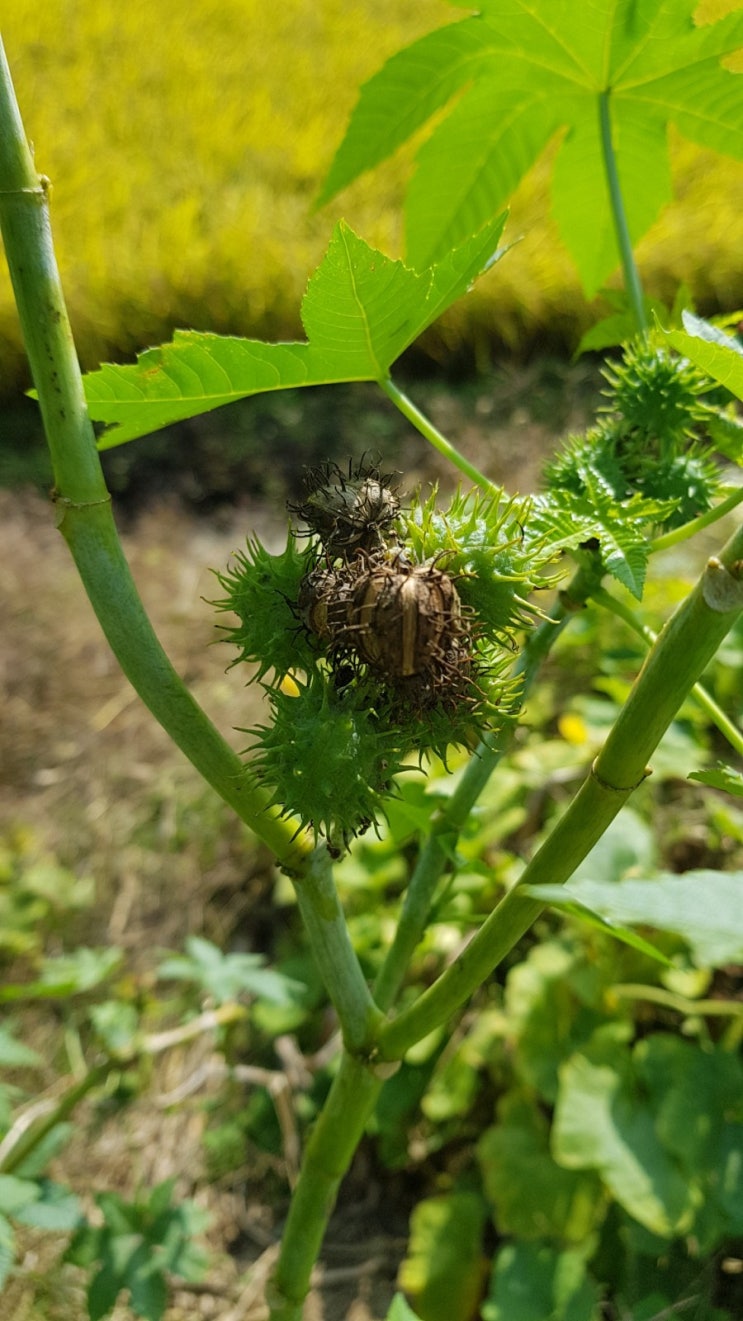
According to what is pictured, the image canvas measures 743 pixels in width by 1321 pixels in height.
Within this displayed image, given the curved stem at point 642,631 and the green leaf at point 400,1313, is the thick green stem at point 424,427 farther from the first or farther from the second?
the green leaf at point 400,1313

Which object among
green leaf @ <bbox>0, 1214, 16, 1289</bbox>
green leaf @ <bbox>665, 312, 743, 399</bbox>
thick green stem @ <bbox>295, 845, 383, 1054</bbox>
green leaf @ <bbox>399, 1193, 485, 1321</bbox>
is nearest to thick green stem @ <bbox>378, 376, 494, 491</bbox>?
green leaf @ <bbox>665, 312, 743, 399</bbox>

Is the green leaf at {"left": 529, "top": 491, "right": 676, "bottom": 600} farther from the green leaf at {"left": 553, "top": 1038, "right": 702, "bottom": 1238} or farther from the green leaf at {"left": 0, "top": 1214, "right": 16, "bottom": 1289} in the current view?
the green leaf at {"left": 553, "top": 1038, "right": 702, "bottom": 1238}

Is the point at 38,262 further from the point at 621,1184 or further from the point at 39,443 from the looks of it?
the point at 39,443

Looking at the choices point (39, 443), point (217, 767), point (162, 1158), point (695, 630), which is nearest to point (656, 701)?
point (695, 630)

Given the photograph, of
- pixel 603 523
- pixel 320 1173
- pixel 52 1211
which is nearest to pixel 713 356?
pixel 603 523

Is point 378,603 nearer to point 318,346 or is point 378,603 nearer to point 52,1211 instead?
point 318,346
